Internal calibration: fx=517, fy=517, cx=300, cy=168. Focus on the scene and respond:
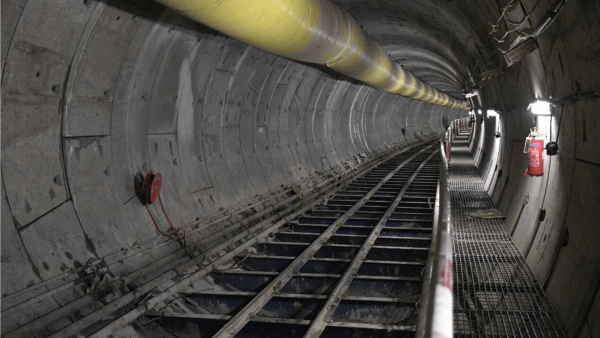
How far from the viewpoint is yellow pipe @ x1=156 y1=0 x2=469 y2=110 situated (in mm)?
4293

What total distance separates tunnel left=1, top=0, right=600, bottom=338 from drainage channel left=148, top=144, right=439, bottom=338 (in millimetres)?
24

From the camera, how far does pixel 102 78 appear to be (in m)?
5.27

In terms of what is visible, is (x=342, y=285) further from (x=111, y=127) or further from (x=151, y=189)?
(x=111, y=127)

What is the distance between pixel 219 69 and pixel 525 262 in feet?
17.0

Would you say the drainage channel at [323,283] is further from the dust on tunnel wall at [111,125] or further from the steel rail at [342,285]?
the dust on tunnel wall at [111,125]

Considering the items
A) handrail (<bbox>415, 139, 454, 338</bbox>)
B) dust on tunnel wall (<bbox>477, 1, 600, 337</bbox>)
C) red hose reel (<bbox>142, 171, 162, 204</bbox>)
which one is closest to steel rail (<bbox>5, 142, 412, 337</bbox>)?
red hose reel (<bbox>142, 171, 162, 204</bbox>)

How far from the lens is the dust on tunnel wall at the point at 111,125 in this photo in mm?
4266

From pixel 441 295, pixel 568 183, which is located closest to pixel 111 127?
pixel 441 295

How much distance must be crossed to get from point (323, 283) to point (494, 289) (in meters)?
2.06

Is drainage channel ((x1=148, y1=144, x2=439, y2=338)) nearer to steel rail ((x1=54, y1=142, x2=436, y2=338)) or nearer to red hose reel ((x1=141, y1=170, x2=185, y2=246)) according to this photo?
steel rail ((x1=54, y1=142, x2=436, y2=338))

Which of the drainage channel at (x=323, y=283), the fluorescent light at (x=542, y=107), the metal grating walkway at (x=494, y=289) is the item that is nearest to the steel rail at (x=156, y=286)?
the drainage channel at (x=323, y=283)

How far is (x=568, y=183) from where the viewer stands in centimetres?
575

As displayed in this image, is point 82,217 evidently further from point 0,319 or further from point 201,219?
point 201,219

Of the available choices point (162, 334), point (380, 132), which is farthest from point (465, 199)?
point (380, 132)
